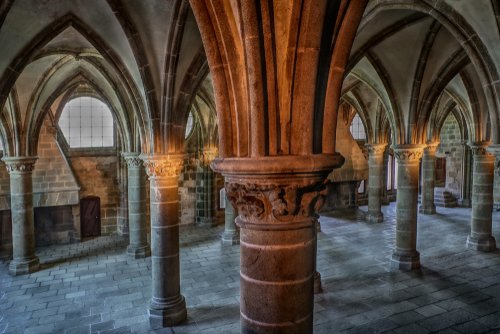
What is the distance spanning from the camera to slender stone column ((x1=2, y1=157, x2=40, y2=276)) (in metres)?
10.1

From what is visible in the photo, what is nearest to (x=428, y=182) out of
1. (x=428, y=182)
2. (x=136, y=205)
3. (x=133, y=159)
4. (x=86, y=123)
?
(x=428, y=182)

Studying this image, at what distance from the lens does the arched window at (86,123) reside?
13805 millimetres

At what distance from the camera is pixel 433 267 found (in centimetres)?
946

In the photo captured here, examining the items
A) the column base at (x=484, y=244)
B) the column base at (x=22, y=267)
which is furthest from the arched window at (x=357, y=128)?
the column base at (x=22, y=267)

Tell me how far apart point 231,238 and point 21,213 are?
587 centimetres

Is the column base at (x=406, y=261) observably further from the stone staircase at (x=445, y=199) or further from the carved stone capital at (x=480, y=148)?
the stone staircase at (x=445, y=199)

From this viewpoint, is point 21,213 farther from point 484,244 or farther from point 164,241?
point 484,244

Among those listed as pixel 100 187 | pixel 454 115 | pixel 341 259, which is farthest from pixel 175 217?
pixel 454 115

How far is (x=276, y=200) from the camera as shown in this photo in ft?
8.86

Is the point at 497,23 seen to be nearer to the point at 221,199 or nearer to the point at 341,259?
the point at 341,259

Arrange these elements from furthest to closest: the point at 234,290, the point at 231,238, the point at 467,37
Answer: the point at 231,238, the point at 234,290, the point at 467,37

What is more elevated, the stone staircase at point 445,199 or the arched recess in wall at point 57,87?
the arched recess in wall at point 57,87

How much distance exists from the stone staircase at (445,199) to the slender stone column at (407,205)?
11.1 metres

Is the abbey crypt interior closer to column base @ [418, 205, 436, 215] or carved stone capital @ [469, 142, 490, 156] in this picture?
carved stone capital @ [469, 142, 490, 156]
